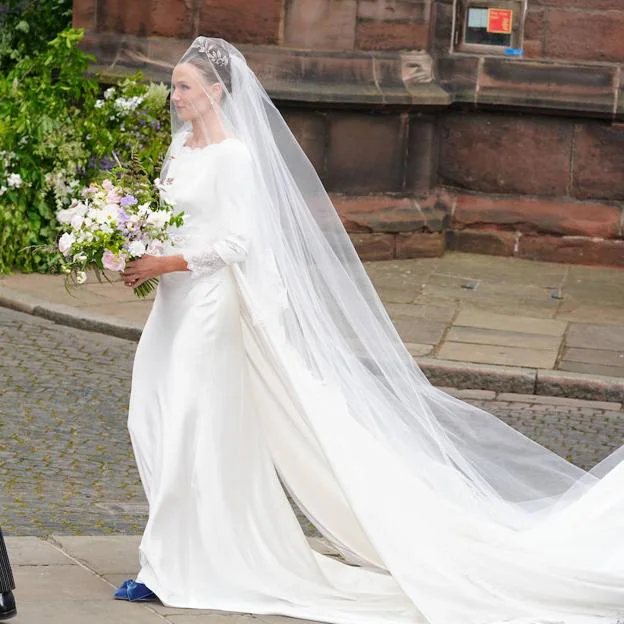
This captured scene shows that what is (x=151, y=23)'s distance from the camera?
12492mm

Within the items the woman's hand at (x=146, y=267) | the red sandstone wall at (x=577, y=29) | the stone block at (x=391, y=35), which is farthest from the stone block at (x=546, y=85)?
the woman's hand at (x=146, y=267)

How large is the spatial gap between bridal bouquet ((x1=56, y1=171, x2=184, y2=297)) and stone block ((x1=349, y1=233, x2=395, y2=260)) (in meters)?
7.07

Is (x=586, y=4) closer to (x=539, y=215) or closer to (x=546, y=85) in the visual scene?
(x=546, y=85)

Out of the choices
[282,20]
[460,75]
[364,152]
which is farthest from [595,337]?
[282,20]

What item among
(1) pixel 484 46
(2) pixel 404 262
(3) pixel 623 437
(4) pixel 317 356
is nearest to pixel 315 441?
(4) pixel 317 356

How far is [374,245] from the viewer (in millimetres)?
12633

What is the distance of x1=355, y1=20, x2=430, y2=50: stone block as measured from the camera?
1251 cm

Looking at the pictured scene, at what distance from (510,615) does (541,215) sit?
8.08 m

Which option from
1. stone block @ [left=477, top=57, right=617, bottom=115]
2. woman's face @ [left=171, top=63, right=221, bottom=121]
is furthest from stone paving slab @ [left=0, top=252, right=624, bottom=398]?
woman's face @ [left=171, top=63, right=221, bottom=121]

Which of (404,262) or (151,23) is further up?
(151,23)

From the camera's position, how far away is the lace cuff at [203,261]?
18.1 ft

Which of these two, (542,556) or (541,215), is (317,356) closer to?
(542,556)

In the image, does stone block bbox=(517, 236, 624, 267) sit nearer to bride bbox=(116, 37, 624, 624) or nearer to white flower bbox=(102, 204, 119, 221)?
bride bbox=(116, 37, 624, 624)

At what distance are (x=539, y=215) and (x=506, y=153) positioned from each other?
0.61 meters
